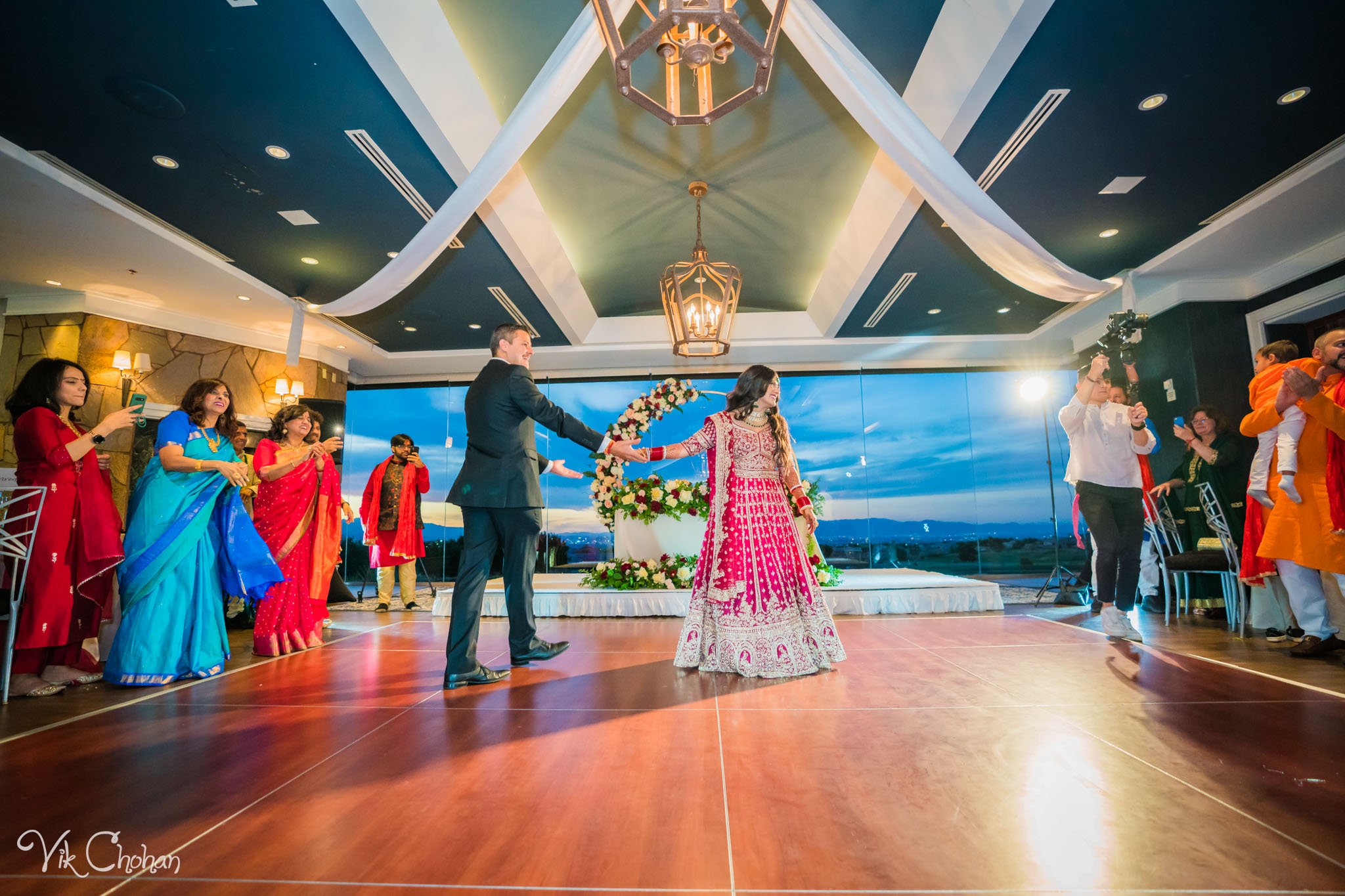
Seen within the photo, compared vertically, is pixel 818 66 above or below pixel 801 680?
above

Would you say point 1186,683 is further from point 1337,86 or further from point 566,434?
point 1337,86

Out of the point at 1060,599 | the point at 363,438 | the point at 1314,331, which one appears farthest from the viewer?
the point at 363,438

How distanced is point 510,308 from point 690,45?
524cm

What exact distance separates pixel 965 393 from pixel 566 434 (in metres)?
8.01

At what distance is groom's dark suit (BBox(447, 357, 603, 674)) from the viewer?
8.67 ft

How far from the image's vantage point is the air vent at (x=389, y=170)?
3.74 m

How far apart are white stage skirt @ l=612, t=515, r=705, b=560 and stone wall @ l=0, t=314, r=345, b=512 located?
13.0 feet

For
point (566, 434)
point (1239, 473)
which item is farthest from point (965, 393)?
point (566, 434)

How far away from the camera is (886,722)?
6.54 ft

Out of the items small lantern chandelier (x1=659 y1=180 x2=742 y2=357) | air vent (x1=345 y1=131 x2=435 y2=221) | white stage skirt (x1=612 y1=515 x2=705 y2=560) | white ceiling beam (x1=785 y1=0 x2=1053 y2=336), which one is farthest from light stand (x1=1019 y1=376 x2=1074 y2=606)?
air vent (x1=345 y1=131 x2=435 y2=221)

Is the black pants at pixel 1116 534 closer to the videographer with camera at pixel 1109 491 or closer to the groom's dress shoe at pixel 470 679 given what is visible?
the videographer with camera at pixel 1109 491

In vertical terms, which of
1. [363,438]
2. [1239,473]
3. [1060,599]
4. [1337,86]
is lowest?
[1060,599]

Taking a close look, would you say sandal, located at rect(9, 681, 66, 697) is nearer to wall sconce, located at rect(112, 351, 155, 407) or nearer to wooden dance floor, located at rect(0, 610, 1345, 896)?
wooden dance floor, located at rect(0, 610, 1345, 896)

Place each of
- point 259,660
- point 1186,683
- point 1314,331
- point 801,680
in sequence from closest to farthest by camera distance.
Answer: point 1186,683
point 801,680
point 259,660
point 1314,331
